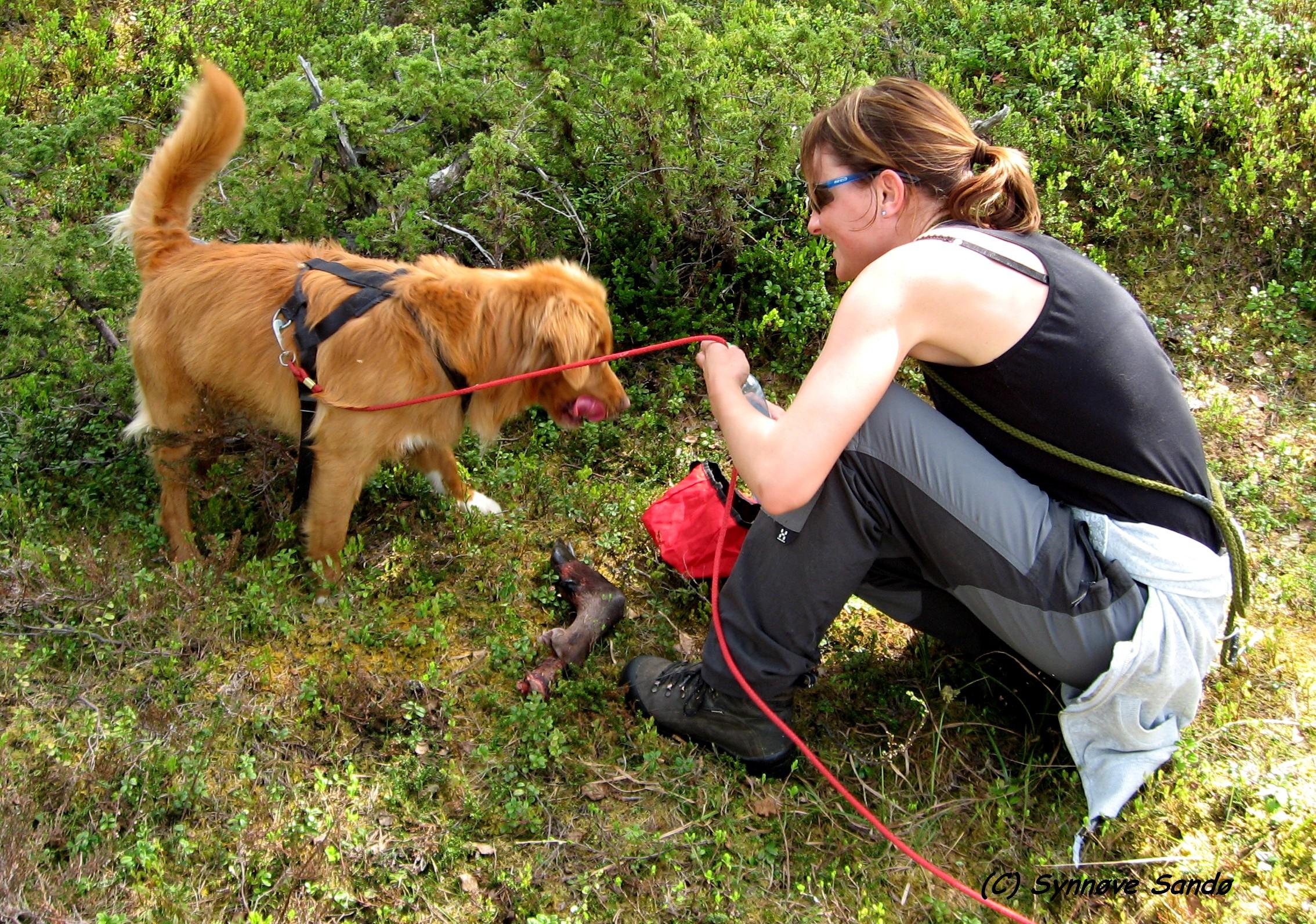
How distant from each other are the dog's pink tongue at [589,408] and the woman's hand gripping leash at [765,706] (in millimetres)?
784

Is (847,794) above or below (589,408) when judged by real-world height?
below

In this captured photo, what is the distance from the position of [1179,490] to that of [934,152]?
1101 mm

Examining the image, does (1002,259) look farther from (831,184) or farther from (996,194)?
(831,184)

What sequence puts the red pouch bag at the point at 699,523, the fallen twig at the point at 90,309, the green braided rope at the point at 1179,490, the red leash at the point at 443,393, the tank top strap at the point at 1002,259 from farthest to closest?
the fallen twig at the point at 90,309 → the red pouch bag at the point at 699,523 → the red leash at the point at 443,393 → the green braided rope at the point at 1179,490 → the tank top strap at the point at 1002,259

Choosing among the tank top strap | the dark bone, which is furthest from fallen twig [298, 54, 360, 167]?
the tank top strap

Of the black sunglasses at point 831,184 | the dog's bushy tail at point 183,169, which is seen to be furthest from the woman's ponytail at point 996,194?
the dog's bushy tail at point 183,169

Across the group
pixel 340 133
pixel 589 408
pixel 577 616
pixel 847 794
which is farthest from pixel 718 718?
pixel 340 133

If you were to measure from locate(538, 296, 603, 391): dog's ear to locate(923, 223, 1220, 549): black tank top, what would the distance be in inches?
51.0

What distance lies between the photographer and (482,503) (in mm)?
4164

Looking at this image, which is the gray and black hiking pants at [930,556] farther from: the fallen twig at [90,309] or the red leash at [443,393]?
the fallen twig at [90,309]

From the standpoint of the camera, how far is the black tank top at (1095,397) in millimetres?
2408

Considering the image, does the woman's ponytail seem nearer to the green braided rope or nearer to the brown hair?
the brown hair

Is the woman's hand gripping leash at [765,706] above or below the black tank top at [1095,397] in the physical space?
below

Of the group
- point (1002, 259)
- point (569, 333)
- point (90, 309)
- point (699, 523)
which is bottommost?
point (699, 523)
